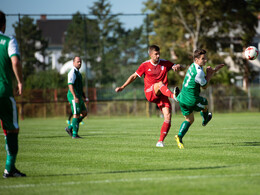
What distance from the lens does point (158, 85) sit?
1101 centimetres

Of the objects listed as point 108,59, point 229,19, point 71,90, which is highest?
point 229,19

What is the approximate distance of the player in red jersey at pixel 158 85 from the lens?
1094 centimetres

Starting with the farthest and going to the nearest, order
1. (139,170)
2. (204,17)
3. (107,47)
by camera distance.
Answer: (204,17), (107,47), (139,170)

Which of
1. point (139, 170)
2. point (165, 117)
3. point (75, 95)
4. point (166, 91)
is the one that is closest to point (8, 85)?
point (139, 170)

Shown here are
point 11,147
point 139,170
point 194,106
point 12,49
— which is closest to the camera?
point 12,49

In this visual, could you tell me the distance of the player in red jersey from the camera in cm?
1094

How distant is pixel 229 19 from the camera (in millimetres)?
42969

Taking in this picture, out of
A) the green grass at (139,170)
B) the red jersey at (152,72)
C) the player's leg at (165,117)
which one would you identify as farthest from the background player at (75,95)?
the player's leg at (165,117)

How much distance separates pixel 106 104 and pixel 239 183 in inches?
1089

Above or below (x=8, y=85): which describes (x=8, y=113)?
below

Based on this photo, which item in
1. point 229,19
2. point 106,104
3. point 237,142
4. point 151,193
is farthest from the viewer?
point 229,19

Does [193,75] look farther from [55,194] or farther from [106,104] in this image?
[106,104]

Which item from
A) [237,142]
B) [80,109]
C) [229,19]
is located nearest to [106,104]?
[229,19]

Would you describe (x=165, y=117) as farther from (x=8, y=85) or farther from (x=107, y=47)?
(x=107, y=47)
